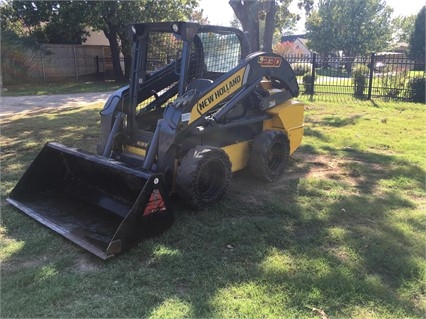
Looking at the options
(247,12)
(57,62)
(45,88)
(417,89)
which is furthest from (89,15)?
(417,89)

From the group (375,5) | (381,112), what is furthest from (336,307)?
(375,5)

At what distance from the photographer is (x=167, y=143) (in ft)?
13.5

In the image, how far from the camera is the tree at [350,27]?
53188mm

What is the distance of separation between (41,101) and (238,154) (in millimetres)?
11091

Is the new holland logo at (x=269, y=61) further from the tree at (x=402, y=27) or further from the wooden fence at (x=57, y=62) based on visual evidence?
the tree at (x=402, y=27)

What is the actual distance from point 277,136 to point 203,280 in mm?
2793

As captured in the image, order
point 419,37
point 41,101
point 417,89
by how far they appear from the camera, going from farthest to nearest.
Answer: point 419,37 → point 41,101 → point 417,89

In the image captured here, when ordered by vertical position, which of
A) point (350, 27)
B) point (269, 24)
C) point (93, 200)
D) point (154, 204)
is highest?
point (350, 27)

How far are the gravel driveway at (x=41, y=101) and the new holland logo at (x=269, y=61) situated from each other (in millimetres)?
8665

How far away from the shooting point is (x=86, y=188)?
4543 mm

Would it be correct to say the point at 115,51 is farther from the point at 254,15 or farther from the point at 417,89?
the point at 417,89

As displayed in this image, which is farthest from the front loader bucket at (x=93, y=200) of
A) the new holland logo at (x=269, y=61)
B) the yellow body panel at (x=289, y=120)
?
the yellow body panel at (x=289, y=120)

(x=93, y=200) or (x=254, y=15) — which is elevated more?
(x=254, y=15)

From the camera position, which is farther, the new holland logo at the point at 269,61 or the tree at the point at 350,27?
the tree at the point at 350,27
